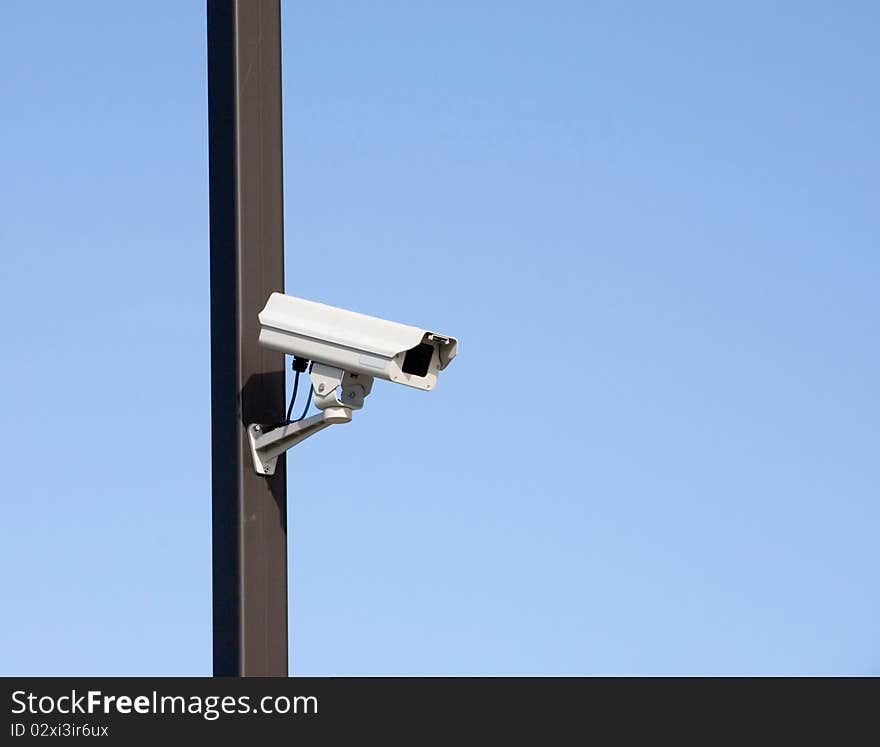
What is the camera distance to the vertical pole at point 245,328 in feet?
10.2

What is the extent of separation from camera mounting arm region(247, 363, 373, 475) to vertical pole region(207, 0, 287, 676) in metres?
0.03

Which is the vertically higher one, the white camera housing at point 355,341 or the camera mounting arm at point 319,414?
the white camera housing at point 355,341

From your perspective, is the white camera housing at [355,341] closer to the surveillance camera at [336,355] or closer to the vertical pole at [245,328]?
the surveillance camera at [336,355]

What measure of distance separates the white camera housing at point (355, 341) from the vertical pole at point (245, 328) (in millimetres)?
119

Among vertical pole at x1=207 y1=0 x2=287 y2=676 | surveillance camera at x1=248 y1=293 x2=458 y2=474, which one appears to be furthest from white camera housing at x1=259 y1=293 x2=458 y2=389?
vertical pole at x1=207 y1=0 x2=287 y2=676

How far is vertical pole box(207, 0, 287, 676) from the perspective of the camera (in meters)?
3.11

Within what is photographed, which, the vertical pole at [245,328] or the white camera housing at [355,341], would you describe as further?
the vertical pole at [245,328]

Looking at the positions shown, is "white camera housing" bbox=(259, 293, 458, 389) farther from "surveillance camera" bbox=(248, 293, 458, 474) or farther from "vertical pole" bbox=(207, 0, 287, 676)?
"vertical pole" bbox=(207, 0, 287, 676)

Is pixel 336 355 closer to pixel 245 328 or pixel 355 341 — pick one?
pixel 355 341

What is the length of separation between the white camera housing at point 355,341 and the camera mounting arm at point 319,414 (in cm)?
3

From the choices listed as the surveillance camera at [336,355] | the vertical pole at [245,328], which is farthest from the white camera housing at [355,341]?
the vertical pole at [245,328]

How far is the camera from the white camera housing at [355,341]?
3010mm

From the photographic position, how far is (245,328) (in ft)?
10.5
